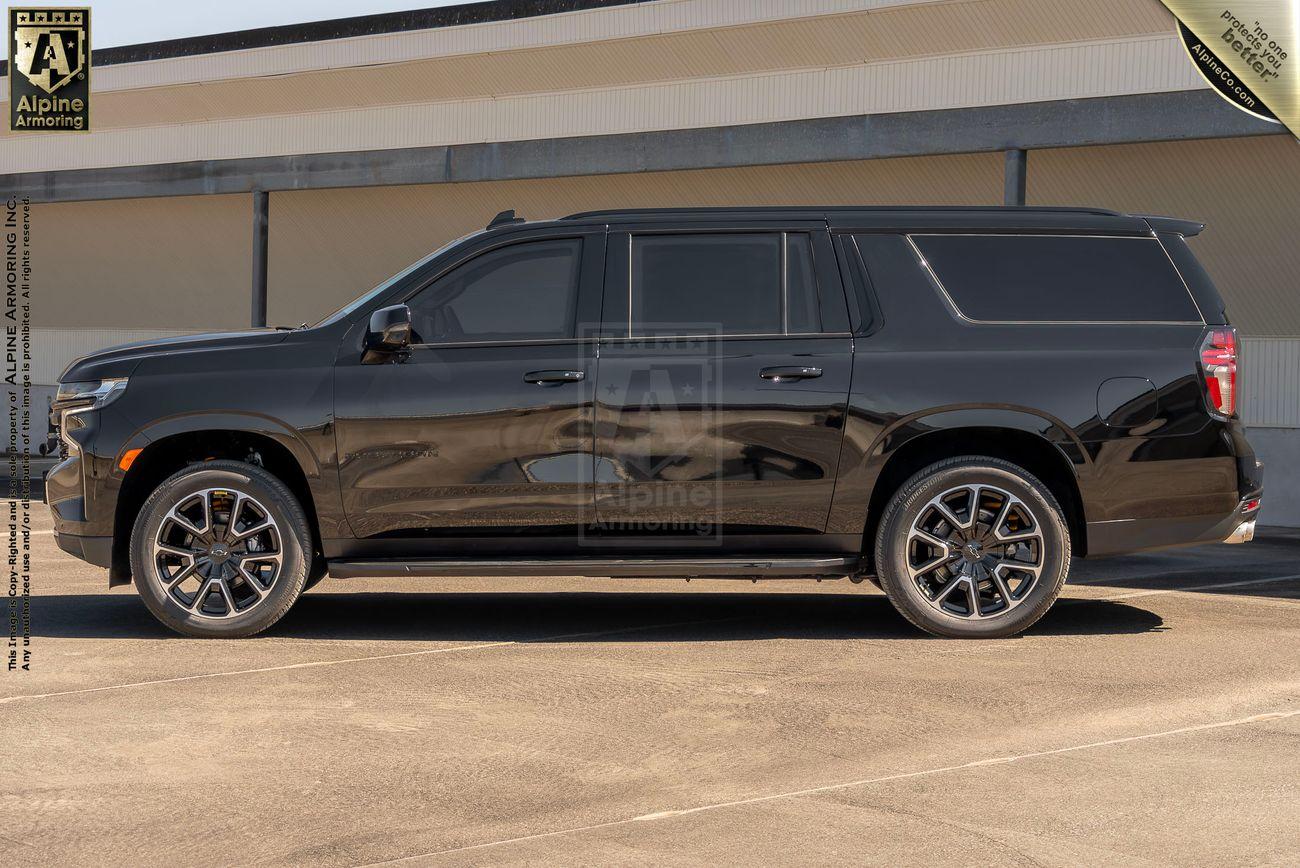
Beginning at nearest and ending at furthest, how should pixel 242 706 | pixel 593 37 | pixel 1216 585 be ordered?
pixel 242 706
pixel 1216 585
pixel 593 37

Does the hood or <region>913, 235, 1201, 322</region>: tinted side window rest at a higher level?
<region>913, 235, 1201, 322</region>: tinted side window

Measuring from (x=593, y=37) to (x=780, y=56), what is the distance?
10.3ft

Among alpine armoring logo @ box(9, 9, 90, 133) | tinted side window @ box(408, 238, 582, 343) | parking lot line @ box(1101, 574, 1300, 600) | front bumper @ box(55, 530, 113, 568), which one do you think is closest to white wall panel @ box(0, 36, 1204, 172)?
alpine armoring logo @ box(9, 9, 90, 133)

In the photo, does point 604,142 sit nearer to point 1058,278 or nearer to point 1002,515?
point 1058,278

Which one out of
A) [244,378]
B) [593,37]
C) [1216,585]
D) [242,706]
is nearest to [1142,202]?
[593,37]

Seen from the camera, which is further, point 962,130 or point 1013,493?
point 962,130

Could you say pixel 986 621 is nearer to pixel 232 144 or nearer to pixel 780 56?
pixel 780 56

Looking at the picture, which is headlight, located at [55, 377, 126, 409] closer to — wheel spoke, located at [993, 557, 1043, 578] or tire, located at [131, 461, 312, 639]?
tire, located at [131, 461, 312, 639]

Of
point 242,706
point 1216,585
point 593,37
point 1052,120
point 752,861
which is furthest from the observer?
point 593,37

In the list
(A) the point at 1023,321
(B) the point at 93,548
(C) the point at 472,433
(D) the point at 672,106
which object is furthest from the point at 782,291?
(D) the point at 672,106

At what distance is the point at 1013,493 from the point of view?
7621mm

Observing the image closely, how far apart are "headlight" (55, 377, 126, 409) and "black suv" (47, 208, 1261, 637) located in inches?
0.6

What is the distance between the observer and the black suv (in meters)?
7.51

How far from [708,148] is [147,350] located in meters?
13.7
